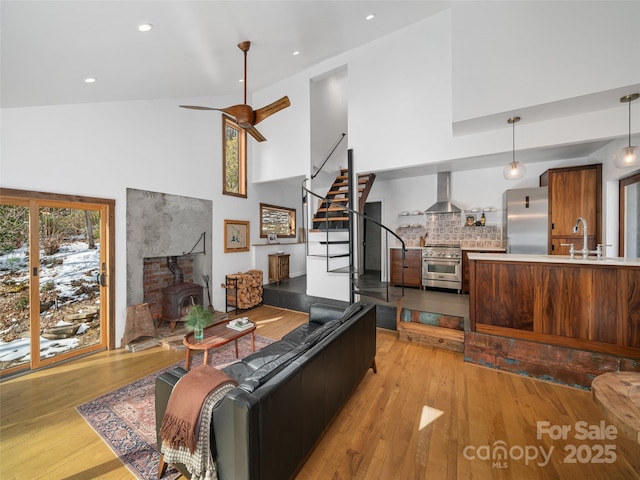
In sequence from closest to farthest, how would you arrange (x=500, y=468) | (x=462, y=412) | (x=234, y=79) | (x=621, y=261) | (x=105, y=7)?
(x=500, y=468)
(x=105, y=7)
(x=462, y=412)
(x=621, y=261)
(x=234, y=79)

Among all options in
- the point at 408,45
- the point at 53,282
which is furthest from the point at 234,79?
the point at 53,282

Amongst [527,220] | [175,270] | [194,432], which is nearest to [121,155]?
[175,270]

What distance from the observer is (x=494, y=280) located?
299 cm

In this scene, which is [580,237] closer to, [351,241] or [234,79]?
[351,241]

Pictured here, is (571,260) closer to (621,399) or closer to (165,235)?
(621,399)

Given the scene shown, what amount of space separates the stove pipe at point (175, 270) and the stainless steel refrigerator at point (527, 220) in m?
5.94

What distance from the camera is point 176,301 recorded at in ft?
13.0

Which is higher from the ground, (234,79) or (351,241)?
(234,79)

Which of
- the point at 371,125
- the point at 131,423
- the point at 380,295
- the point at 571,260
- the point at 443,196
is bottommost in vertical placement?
the point at 131,423

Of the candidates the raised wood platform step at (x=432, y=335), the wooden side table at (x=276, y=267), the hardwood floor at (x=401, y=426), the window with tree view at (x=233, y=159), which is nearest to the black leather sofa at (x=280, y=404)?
the hardwood floor at (x=401, y=426)

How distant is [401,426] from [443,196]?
473 centimetres

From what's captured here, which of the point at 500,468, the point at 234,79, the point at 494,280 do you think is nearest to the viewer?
the point at 500,468

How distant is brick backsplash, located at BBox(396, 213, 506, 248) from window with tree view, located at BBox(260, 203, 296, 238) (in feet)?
9.36

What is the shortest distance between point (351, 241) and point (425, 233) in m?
2.42
